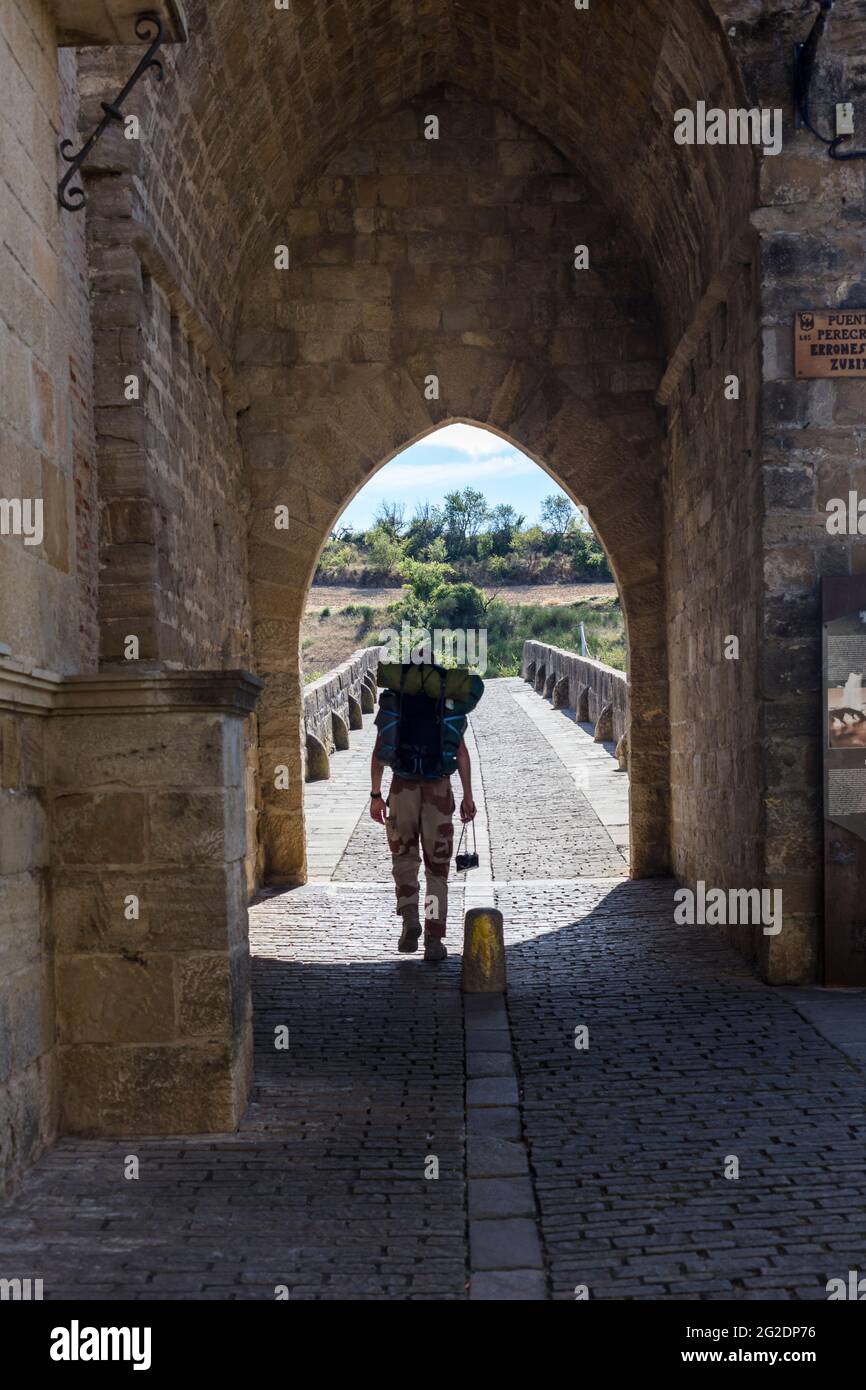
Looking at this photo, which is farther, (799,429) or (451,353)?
(451,353)

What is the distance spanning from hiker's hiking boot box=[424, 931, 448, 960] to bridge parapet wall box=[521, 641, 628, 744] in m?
5.15

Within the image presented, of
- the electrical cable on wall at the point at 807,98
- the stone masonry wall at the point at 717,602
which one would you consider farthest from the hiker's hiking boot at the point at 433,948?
the electrical cable on wall at the point at 807,98

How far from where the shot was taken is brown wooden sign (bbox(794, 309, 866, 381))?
6.61m

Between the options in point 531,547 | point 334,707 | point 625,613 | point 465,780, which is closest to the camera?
point 465,780

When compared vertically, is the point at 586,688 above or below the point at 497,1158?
above

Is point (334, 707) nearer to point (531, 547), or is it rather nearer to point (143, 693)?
point (143, 693)

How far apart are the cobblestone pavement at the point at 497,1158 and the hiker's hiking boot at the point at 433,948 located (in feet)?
0.45

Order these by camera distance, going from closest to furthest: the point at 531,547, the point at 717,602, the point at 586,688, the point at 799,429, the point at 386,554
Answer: the point at 799,429 < the point at 717,602 < the point at 586,688 < the point at 386,554 < the point at 531,547

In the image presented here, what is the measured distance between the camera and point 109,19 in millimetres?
4785

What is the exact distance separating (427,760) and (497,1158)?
11.0 ft

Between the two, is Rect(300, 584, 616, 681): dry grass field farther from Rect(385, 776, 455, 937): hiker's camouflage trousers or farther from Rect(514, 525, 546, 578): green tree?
Rect(385, 776, 455, 937): hiker's camouflage trousers

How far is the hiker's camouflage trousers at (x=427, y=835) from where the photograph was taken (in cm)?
749

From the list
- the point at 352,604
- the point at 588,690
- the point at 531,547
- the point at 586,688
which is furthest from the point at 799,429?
the point at 531,547

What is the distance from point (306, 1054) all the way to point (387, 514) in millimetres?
71482
